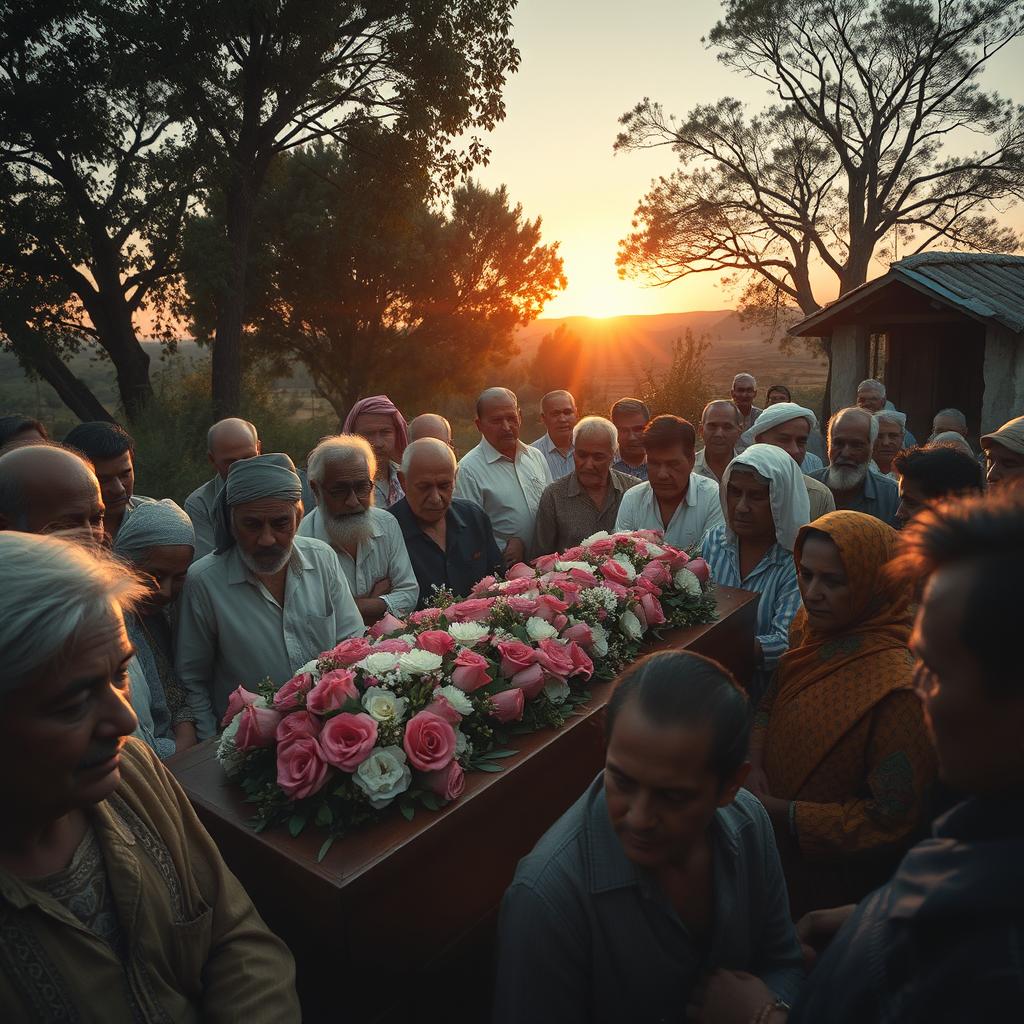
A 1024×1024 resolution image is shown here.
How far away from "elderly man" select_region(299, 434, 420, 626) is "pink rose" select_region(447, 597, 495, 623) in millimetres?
1332

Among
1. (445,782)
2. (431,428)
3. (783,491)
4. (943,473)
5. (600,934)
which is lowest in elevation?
(600,934)

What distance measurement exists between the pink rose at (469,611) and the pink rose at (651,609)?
71 cm

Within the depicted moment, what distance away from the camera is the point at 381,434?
5.71 meters

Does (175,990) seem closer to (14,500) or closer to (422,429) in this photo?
(14,500)

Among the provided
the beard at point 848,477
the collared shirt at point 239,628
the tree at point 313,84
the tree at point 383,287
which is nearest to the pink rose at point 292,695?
the collared shirt at point 239,628

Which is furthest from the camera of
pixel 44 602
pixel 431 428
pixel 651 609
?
pixel 431 428

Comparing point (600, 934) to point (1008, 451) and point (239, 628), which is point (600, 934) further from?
point (1008, 451)

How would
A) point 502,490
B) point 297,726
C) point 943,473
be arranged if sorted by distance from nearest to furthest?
1. point 297,726
2. point 943,473
3. point 502,490

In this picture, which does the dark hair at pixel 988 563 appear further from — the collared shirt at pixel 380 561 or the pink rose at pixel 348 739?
the collared shirt at pixel 380 561

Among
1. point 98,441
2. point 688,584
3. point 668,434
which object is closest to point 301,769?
point 688,584

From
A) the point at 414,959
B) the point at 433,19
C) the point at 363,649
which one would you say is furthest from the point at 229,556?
the point at 433,19

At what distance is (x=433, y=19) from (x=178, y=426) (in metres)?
8.95

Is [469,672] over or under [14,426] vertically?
under

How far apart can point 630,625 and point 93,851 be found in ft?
6.62
